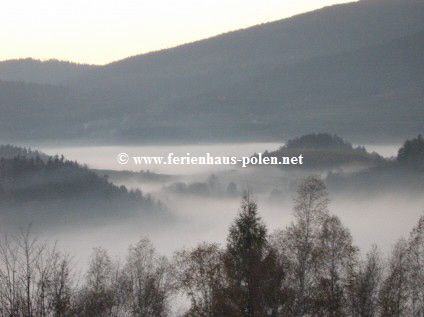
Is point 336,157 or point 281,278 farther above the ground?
point 336,157

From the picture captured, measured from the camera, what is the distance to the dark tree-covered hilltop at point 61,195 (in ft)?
559

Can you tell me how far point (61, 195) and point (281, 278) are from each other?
15386 cm

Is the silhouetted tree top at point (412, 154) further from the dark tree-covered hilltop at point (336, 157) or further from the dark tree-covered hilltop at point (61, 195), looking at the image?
the dark tree-covered hilltop at point (61, 195)

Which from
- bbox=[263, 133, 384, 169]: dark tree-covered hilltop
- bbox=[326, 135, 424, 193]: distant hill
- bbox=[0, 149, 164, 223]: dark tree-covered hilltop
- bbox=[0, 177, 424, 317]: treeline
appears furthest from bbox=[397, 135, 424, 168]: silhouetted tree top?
bbox=[0, 177, 424, 317]: treeline

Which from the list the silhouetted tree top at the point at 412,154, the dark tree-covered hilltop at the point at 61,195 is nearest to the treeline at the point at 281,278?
the silhouetted tree top at the point at 412,154

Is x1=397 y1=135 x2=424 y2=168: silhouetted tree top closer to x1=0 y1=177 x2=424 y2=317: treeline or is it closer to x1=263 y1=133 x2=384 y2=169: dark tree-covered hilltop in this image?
x1=263 y1=133 x2=384 y2=169: dark tree-covered hilltop

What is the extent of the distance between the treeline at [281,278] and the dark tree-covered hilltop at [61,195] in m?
131

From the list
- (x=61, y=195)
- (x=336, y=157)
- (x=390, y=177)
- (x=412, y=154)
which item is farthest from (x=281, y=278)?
(x=336, y=157)

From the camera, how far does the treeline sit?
27.6 metres

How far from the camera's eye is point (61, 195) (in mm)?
179250

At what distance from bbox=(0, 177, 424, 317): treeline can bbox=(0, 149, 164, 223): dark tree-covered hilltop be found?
131385mm

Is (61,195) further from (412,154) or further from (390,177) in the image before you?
(412,154)

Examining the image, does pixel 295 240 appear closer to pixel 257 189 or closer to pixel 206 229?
pixel 206 229

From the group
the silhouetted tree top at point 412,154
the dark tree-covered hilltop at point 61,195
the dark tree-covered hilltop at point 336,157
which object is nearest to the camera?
the silhouetted tree top at point 412,154
